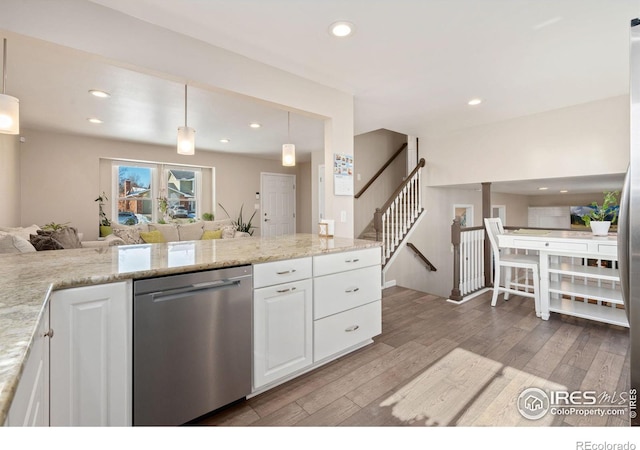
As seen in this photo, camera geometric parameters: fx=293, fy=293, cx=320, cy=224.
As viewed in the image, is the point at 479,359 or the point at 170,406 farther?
the point at 479,359

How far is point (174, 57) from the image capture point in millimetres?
2094

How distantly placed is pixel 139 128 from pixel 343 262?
415cm

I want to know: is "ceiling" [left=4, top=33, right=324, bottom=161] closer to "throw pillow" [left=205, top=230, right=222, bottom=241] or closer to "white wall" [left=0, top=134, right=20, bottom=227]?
"white wall" [left=0, top=134, right=20, bottom=227]

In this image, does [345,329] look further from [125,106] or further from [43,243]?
[125,106]

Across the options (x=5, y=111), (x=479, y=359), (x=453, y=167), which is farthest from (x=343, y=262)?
(x=453, y=167)

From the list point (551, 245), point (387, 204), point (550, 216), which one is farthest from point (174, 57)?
point (550, 216)

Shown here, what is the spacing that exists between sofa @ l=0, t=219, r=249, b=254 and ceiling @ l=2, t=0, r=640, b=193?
5.04ft

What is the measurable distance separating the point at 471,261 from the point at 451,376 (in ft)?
8.08

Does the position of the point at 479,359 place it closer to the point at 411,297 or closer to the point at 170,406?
the point at 411,297

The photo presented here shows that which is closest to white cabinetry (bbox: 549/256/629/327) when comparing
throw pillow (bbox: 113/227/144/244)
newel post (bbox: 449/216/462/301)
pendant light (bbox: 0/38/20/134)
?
newel post (bbox: 449/216/462/301)

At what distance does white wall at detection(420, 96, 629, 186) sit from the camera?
3.43m

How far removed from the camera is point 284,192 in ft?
25.8

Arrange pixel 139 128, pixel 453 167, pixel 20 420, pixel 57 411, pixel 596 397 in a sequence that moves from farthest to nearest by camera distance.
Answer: pixel 453 167 < pixel 139 128 < pixel 596 397 < pixel 57 411 < pixel 20 420

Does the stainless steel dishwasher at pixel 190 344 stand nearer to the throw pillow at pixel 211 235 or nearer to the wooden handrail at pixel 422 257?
the throw pillow at pixel 211 235
